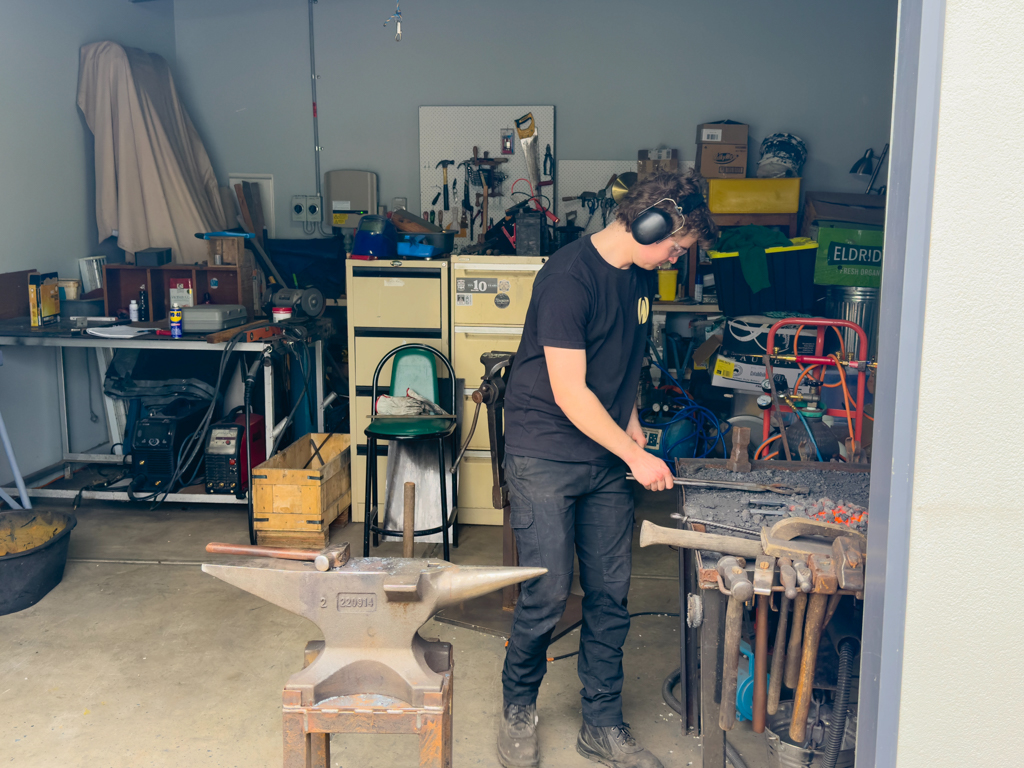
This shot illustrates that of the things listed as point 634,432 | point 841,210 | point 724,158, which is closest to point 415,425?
point 634,432

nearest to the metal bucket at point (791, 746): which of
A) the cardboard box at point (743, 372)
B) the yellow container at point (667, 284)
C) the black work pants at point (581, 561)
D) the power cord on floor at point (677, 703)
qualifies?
the power cord on floor at point (677, 703)

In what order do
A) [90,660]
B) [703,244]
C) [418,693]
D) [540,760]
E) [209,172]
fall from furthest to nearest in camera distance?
[209,172]
[90,660]
[540,760]
[703,244]
[418,693]

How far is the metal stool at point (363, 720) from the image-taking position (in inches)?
56.8

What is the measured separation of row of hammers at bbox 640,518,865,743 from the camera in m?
1.59

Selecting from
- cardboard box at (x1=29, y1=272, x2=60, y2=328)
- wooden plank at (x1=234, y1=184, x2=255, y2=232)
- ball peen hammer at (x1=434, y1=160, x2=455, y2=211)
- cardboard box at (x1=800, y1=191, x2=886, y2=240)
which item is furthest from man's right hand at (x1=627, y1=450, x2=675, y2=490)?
wooden plank at (x1=234, y1=184, x2=255, y2=232)

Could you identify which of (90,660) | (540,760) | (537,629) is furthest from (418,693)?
(90,660)

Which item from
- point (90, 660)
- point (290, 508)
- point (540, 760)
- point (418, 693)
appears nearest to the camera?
point (418, 693)

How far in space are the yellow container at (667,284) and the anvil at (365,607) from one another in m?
4.17

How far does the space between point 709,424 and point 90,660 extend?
10.5 feet

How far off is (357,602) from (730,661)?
0.77m

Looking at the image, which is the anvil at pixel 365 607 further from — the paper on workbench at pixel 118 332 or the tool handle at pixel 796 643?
the paper on workbench at pixel 118 332

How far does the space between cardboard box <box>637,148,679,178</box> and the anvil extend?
466 centimetres

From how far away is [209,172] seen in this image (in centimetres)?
579

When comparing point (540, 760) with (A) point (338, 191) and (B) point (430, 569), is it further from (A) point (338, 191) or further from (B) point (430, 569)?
(A) point (338, 191)
